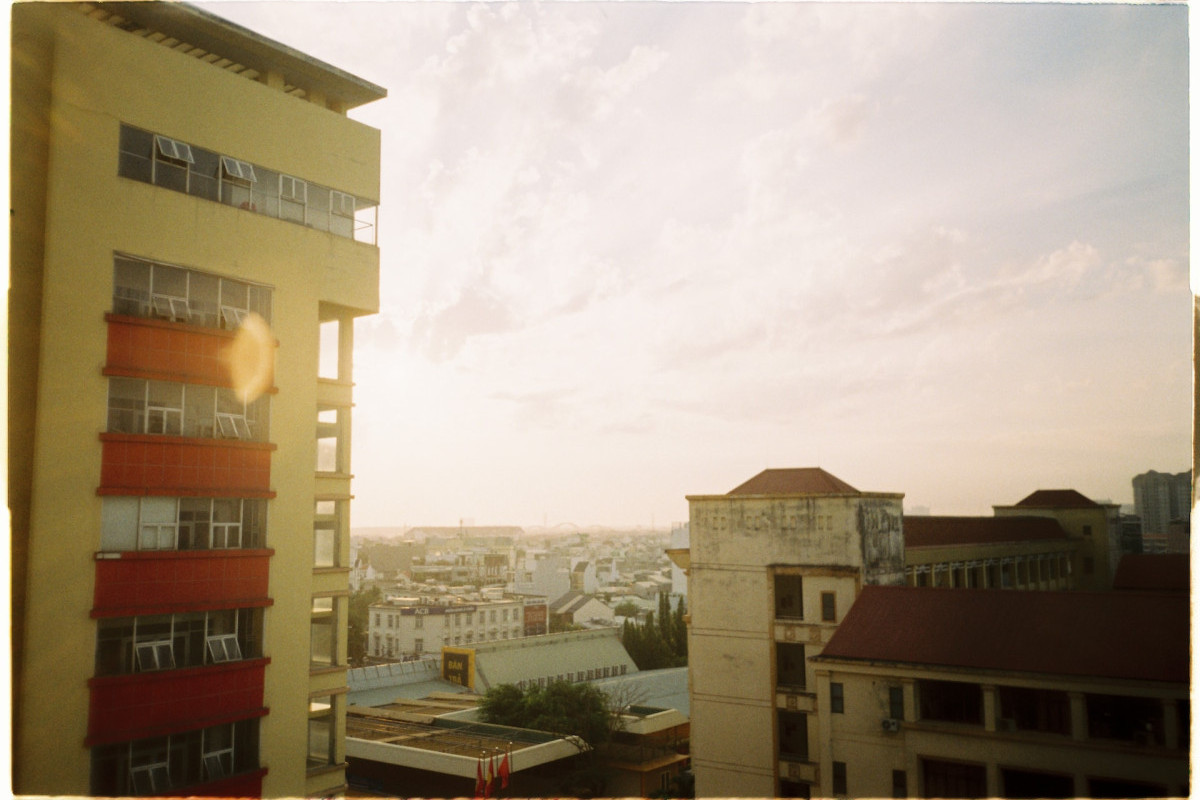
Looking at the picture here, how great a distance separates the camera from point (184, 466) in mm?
11656

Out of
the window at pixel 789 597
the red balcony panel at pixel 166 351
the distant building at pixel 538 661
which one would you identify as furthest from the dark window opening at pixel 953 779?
the distant building at pixel 538 661

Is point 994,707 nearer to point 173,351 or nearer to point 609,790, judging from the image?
point 173,351

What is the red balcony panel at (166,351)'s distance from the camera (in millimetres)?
11094

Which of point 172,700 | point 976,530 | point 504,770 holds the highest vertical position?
point 976,530

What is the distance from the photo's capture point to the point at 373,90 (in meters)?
14.2

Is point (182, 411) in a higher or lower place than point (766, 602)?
higher

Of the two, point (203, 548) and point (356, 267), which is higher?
point (356, 267)

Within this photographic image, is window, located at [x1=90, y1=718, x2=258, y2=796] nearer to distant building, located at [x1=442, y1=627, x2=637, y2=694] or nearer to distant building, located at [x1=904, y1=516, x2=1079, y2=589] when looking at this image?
distant building, located at [x1=904, y1=516, x2=1079, y2=589]

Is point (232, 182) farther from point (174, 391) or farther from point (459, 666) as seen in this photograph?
point (459, 666)

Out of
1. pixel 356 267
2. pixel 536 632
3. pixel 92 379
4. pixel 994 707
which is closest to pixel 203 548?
pixel 92 379

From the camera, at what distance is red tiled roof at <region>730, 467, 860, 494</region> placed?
75.5ft

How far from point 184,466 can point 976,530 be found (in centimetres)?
2702

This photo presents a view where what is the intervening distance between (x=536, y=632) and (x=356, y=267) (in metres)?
68.1

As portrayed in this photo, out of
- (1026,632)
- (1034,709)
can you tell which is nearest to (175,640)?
(1034,709)
